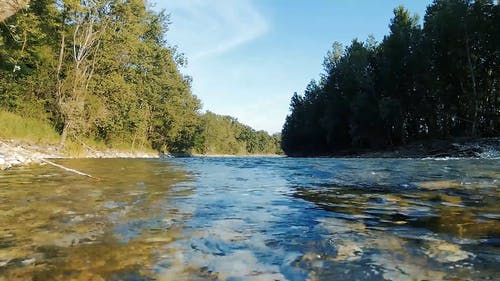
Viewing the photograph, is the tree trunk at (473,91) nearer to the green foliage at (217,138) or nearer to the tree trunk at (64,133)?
the tree trunk at (64,133)

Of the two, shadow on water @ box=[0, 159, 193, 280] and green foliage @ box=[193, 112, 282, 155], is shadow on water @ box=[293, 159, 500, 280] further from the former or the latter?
green foliage @ box=[193, 112, 282, 155]

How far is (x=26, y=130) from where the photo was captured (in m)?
29.6

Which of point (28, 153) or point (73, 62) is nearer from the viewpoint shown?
point (28, 153)

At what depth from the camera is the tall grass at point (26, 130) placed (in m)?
27.5

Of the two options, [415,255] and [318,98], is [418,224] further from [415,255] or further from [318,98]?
[318,98]

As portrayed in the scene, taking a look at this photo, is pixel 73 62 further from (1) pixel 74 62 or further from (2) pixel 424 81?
(2) pixel 424 81

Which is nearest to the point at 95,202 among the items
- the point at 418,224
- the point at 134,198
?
the point at 134,198

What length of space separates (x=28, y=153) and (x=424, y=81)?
3891 cm

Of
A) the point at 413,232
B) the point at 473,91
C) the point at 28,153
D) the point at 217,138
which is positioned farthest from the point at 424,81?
the point at 217,138

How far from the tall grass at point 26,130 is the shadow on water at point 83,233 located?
76.5 feet

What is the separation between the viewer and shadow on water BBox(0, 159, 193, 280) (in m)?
3.28

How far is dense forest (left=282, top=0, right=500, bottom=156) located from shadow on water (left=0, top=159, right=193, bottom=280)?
1538 inches

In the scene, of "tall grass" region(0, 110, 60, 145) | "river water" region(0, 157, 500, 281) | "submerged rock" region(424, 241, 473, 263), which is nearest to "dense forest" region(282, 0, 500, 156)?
"tall grass" region(0, 110, 60, 145)

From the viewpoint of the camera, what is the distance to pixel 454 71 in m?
41.0
